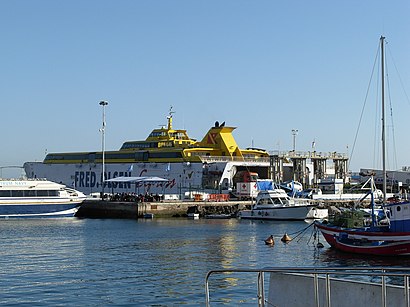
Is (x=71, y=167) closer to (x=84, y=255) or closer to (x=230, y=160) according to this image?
(x=230, y=160)

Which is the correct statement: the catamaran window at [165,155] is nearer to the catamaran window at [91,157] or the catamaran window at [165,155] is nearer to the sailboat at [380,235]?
the catamaran window at [91,157]

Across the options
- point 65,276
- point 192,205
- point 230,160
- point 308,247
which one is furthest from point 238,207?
point 65,276

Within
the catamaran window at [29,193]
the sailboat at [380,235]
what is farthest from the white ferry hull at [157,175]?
the sailboat at [380,235]

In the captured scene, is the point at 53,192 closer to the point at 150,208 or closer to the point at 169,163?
the point at 150,208

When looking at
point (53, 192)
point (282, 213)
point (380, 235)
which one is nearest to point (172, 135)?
point (53, 192)

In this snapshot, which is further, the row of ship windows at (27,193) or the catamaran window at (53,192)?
the catamaran window at (53,192)

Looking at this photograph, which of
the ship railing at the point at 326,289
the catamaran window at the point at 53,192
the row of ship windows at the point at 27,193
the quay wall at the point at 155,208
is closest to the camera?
the ship railing at the point at 326,289

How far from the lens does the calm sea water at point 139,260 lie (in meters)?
24.0

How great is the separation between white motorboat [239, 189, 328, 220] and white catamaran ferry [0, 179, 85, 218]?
56.8 ft

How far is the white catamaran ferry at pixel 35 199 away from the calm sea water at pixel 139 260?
7619mm

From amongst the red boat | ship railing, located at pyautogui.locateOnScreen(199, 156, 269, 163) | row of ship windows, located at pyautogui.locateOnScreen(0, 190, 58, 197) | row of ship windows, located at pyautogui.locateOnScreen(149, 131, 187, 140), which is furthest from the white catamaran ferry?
the red boat

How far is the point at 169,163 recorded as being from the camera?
83.2 m

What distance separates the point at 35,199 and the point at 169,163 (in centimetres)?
2066

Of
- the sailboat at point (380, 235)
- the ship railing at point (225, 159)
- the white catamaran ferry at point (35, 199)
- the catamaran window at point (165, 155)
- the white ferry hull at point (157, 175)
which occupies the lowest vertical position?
the sailboat at point (380, 235)
